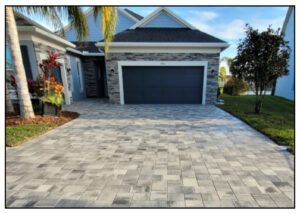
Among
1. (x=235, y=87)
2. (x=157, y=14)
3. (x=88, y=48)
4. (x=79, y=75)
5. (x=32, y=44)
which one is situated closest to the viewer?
(x=32, y=44)

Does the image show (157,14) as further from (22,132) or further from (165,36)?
(22,132)

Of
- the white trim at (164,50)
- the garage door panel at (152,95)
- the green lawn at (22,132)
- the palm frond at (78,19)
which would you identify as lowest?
the green lawn at (22,132)

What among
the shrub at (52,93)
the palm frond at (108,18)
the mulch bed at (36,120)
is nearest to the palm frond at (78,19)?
the palm frond at (108,18)

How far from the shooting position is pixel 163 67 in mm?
10133

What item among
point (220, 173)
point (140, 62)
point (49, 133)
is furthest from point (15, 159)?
point (140, 62)

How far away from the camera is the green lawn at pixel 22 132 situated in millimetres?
4363

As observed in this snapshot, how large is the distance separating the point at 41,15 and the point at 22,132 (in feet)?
13.3

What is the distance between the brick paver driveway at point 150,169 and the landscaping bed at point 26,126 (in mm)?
371

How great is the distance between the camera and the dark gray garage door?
10156mm

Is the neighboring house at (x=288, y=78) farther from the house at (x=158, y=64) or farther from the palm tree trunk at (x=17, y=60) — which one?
the palm tree trunk at (x=17, y=60)

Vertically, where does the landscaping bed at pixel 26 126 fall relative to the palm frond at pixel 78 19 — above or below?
below

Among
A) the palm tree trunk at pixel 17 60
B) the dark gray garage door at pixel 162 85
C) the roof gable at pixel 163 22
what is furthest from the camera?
the roof gable at pixel 163 22

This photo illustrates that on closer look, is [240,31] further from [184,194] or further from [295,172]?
[184,194]

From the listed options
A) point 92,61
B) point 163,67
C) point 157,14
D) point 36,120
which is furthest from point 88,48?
point 36,120
